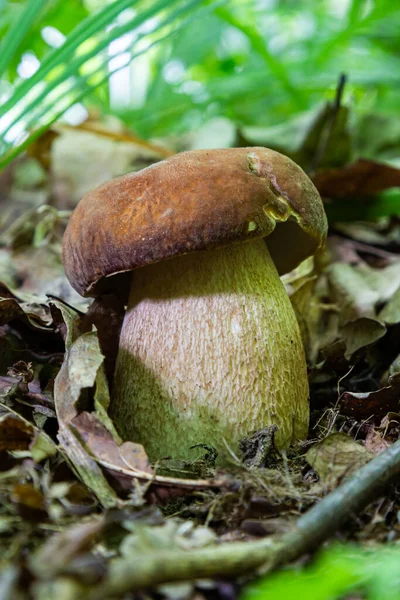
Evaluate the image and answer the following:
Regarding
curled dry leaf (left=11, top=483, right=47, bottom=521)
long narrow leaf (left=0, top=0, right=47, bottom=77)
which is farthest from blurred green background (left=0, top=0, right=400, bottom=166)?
curled dry leaf (left=11, top=483, right=47, bottom=521)

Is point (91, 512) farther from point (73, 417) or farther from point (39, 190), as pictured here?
point (39, 190)

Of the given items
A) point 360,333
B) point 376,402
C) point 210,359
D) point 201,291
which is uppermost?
point 201,291

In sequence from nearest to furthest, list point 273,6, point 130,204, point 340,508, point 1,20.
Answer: point 340,508, point 130,204, point 1,20, point 273,6

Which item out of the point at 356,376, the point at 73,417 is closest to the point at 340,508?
the point at 73,417

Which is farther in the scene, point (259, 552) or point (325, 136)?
point (325, 136)

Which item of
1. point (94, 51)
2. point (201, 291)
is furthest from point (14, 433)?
point (94, 51)

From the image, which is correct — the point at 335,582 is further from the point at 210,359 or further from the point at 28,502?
the point at 210,359

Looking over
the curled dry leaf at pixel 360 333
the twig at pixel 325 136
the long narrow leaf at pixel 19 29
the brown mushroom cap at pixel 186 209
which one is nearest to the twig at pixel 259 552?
the brown mushroom cap at pixel 186 209
